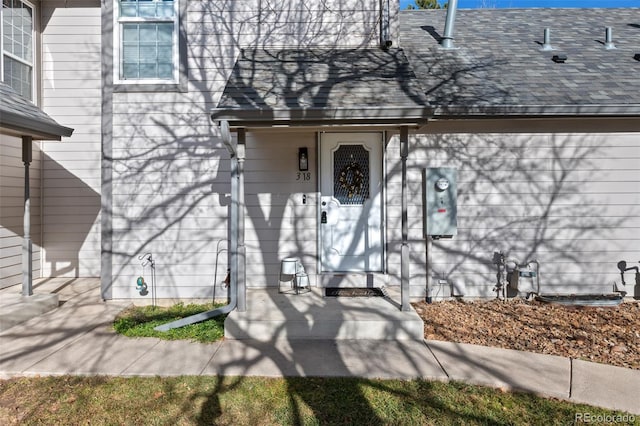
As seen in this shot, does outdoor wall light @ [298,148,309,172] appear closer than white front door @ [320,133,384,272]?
Yes

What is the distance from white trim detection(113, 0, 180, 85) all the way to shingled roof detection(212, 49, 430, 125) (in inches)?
40.7

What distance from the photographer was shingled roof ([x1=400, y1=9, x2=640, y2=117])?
5.18 m

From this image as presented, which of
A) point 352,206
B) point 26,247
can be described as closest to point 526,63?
point 352,206

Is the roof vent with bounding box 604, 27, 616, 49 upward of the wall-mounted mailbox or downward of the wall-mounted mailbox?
upward

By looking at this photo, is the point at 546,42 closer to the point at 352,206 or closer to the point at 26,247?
the point at 352,206

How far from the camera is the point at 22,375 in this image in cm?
347

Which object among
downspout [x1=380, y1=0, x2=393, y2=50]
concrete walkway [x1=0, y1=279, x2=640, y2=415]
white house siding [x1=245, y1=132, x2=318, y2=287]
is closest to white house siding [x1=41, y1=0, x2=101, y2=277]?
concrete walkway [x1=0, y1=279, x2=640, y2=415]

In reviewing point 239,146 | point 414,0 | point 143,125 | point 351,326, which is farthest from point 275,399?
point 414,0

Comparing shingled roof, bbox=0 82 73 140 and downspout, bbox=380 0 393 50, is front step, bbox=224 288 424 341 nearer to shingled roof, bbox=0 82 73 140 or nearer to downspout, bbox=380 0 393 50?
shingled roof, bbox=0 82 73 140

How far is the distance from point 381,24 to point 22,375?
6092mm

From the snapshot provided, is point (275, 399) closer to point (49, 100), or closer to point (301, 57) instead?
point (301, 57)

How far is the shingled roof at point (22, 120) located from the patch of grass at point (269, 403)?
307cm

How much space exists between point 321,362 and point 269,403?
0.80 meters

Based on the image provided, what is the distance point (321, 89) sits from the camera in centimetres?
471
